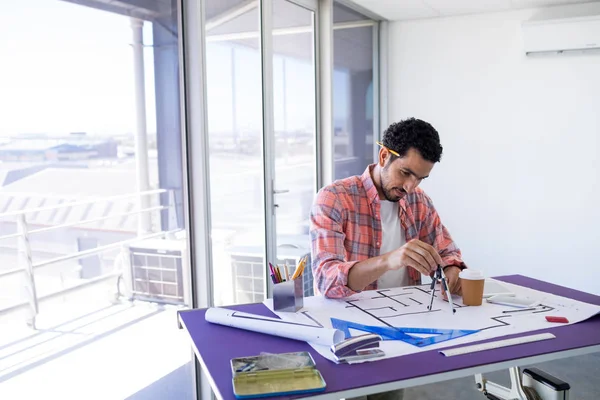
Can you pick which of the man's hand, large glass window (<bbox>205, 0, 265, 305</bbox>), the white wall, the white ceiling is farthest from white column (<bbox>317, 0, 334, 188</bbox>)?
the man's hand

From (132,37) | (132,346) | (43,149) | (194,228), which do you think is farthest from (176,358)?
(132,37)

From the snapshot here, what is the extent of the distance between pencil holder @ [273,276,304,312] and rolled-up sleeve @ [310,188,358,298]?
136 mm

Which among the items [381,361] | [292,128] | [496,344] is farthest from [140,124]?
[496,344]

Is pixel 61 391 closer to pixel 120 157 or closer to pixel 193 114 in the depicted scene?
pixel 120 157

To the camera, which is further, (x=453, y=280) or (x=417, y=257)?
(x=453, y=280)

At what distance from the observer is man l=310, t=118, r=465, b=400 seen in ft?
6.07

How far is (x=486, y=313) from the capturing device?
174 cm

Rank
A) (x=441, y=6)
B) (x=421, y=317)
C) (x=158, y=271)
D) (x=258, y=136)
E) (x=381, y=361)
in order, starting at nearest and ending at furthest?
(x=381, y=361) < (x=421, y=317) < (x=158, y=271) < (x=258, y=136) < (x=441, y=6)

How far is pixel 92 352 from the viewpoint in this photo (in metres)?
2.26

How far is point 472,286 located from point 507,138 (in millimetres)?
2853

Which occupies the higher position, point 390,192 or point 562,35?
point 562,35

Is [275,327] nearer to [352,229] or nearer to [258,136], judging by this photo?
[352,229]

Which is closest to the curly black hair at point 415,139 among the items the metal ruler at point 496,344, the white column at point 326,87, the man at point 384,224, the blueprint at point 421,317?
the man at point 384,224

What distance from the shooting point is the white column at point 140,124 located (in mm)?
2355
